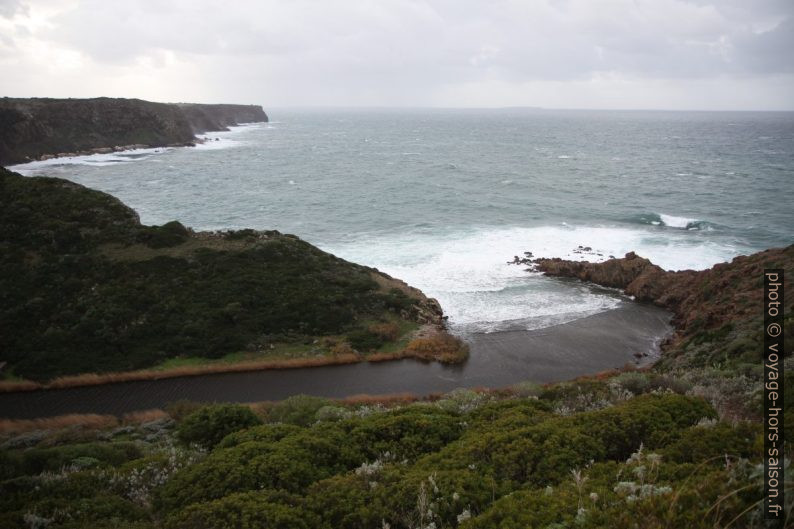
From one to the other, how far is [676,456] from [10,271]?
33.9 m

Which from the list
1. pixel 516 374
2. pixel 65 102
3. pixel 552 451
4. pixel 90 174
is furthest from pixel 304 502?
pixel 65 102

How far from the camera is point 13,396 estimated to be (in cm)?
2041

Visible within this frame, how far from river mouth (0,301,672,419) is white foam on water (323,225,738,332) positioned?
9.15 feet

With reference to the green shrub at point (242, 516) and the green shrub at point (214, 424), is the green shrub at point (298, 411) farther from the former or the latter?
the green shrub at point (242, 516)

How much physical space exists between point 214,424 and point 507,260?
33783mm

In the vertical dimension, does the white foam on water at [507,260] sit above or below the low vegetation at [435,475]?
below

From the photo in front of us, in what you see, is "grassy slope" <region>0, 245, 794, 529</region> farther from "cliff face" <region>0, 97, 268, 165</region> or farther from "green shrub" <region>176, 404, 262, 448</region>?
"cliff face" <region>0, 97, 268, 165</region>

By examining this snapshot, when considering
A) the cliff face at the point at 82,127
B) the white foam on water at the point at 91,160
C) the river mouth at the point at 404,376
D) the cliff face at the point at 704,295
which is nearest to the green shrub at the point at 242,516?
the river mouth at the point at 404,376

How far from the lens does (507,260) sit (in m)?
42.8

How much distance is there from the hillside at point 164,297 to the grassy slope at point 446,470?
12.5m

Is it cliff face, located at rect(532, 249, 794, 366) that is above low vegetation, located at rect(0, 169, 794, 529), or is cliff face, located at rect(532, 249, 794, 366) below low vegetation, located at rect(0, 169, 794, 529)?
below

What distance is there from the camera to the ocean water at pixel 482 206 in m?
38.5

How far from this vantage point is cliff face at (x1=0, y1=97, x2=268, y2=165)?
92.1 m

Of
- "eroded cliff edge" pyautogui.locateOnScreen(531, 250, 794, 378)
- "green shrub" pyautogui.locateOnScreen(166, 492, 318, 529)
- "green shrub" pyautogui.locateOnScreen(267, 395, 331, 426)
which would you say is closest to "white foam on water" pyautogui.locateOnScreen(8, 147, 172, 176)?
"green shrub" pyautogui.locateOnScreen(267, 395, 331, 426)
